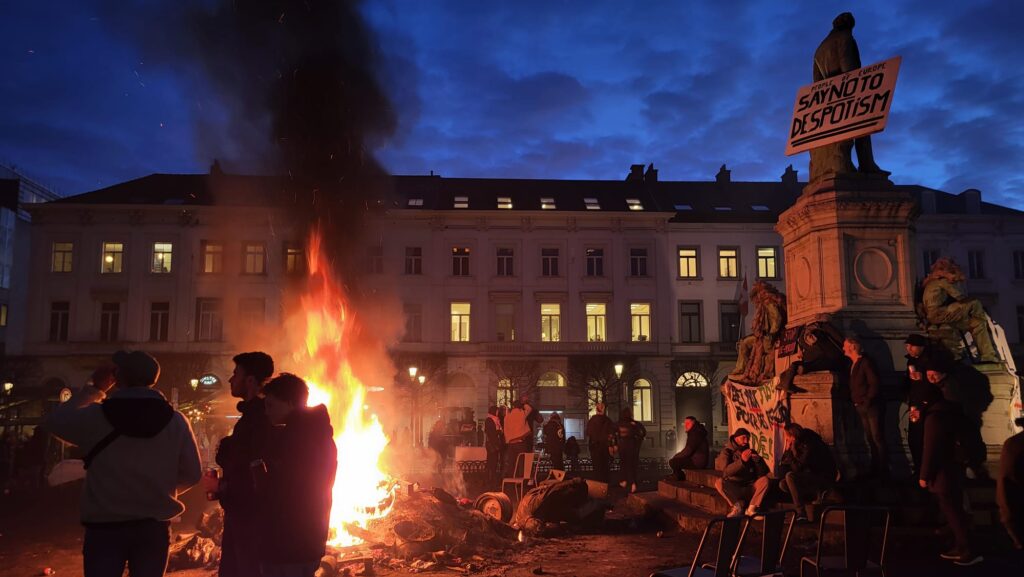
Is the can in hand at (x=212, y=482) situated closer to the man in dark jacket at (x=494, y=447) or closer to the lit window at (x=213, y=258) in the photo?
the man in dark jacket at (x=494, y=447)

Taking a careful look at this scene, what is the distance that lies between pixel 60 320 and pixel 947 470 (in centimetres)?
4170

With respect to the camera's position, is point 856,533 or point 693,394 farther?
point 693,394

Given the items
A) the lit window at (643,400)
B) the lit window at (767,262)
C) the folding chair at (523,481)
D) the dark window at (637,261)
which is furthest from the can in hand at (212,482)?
the lit window at (767,262)

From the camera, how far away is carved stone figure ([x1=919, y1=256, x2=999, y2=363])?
29.3ft

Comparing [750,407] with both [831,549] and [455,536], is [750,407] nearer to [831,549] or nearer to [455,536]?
[831,549]

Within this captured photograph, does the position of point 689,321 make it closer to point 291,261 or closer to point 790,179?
point 790,179

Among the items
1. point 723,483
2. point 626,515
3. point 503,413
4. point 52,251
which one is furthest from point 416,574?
point 52,251

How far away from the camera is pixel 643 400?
3806 cm

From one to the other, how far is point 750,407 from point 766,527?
5779 mm

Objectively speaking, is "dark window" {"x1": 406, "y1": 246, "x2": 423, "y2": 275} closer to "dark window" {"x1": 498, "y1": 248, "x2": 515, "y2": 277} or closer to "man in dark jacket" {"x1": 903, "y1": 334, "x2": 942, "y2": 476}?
"dark window" {"x1": 498, "y1": 248, "x2": 515, "y2": 277}

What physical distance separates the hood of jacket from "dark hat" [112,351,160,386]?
5 centimetres

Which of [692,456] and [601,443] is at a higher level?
[692,456]

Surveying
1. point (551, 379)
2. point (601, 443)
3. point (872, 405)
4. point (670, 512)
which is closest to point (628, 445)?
point (601, 443)

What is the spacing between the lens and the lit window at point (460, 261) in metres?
39.1
